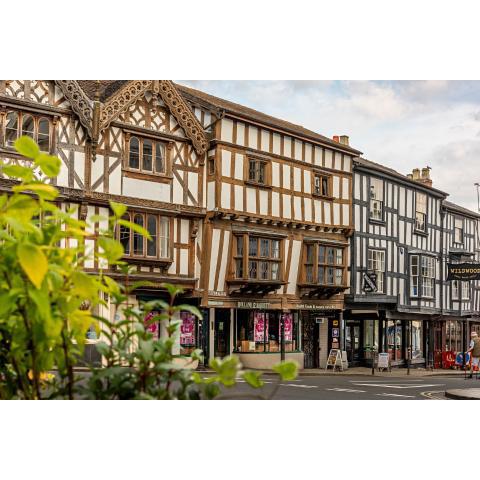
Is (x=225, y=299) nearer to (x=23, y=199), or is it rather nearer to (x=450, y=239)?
(x=450, y=239)

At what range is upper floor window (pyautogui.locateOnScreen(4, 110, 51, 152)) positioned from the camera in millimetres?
7914

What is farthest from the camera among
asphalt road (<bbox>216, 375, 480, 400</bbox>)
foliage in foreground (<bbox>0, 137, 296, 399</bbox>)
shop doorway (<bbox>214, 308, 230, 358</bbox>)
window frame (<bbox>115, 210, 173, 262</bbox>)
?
shop doorway (<bbox>214, 308, 230, 358</bbox>)

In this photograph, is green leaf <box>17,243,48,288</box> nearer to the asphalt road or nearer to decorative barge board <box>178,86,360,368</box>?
the asphalt road

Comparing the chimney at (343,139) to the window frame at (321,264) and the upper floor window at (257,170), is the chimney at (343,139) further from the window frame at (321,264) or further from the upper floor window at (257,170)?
the window frame at (321,264)

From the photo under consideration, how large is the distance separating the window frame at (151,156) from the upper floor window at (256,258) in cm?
212

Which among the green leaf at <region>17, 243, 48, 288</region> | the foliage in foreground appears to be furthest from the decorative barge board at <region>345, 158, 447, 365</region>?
the green leaf at <region>17, 243, 48, 288</region>

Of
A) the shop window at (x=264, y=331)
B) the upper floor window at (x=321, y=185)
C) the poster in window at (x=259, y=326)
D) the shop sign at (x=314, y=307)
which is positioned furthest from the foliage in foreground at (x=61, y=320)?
the upper floor window at (x=321, y=185)

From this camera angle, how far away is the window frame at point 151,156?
8.87 meters

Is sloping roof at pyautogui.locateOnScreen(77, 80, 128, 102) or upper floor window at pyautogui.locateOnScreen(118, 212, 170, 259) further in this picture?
sloping roof at pyautogui.locateOnScreen(77, 80, 128, 102)

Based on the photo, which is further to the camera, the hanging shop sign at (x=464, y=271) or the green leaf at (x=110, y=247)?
the hanging shop sign at (x=464, y=271)

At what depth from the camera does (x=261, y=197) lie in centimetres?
1110

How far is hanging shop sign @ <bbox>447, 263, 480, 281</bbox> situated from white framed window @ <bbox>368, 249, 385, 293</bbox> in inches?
54.0

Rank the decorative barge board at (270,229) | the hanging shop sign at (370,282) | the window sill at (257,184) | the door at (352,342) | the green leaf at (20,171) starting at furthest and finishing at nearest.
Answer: the hanging shop sign at (370,282), the door at (352,342), the window sill at (257,184), the decorative barge board at (270,229), the green leaf at (20,171)

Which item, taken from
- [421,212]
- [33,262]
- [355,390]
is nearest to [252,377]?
[33,262]
